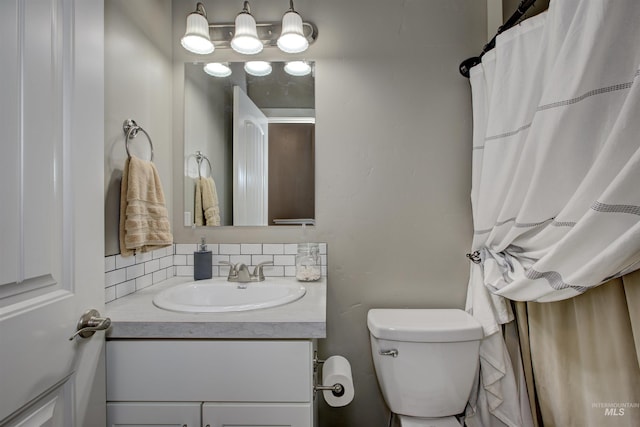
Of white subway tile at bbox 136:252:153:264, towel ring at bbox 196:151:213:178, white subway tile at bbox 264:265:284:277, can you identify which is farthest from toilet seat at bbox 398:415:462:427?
towel ring at bbox 196:151:213:178

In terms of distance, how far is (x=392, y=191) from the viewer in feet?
4.82

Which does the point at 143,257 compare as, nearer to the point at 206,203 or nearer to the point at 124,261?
the point at 124,261

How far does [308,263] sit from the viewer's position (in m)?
1.36

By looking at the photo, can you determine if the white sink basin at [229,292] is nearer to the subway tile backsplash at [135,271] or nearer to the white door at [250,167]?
the subway tile backsplash at [135,271]

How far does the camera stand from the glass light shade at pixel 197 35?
4.48ft

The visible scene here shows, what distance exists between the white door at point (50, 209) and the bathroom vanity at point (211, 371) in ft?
0.21

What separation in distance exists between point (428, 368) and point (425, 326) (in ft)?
0.48

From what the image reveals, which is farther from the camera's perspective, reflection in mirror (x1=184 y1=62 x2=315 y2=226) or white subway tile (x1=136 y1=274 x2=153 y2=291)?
reflection in mirror (x1=184 y1=62 x2=315 y2=226)

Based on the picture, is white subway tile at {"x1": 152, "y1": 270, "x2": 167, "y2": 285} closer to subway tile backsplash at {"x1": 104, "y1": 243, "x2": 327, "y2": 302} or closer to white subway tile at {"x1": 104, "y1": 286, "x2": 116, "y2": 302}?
subway tile backsplash at {"x1": 104, "y1": 243, "x2": 327, "y2": 302}

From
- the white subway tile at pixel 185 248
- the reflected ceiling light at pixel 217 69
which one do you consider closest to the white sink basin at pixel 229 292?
the white subway tile at pixel 185 248

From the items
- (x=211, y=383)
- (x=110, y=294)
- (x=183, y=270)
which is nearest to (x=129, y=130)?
(x=110, y=294)

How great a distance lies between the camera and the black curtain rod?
1090mm

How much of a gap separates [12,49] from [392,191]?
4.23 feet

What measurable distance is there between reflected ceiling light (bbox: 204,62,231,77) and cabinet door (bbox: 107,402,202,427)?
53.1 inches
